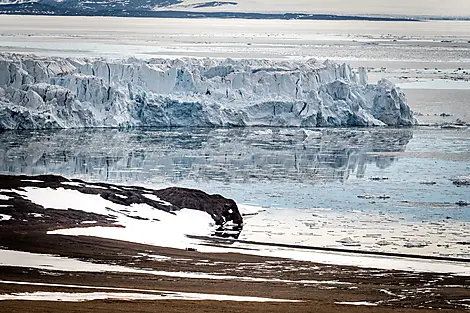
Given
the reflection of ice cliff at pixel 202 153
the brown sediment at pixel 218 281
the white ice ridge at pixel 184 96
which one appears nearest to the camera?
the brown sediment at pixel 218 281

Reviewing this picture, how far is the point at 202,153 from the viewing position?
23.2 meters

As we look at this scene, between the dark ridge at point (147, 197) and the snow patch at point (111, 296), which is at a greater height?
the snow patch at point (111, 296)

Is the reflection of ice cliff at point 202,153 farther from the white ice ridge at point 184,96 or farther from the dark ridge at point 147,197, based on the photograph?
the dark ridge at point 147,197

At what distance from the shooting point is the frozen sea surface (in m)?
14.5

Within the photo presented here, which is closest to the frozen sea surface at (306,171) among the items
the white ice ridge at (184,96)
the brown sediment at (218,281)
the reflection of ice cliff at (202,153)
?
the reflection of ice cliff at (202,153)

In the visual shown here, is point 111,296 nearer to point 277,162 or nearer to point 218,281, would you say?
point 218,281

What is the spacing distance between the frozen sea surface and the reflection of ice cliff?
0.08 ft

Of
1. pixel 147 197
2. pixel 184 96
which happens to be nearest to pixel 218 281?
pixel 147 197

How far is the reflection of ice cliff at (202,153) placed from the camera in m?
20.4

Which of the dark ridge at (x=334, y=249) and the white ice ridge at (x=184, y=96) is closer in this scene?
the dark ridge at (x=334, y=249)

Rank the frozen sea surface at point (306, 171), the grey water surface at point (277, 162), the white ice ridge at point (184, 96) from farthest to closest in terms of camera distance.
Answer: the white ice ridge at point (184, 96), the grey water surface at point (277, 162), the frozen sea surface at point (306, 171)

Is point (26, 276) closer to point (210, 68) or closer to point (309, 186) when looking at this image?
point (309, 186)

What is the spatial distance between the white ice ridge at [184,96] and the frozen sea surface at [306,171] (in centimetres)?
69

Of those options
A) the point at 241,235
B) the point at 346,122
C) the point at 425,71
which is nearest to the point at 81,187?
the point at 241,235
